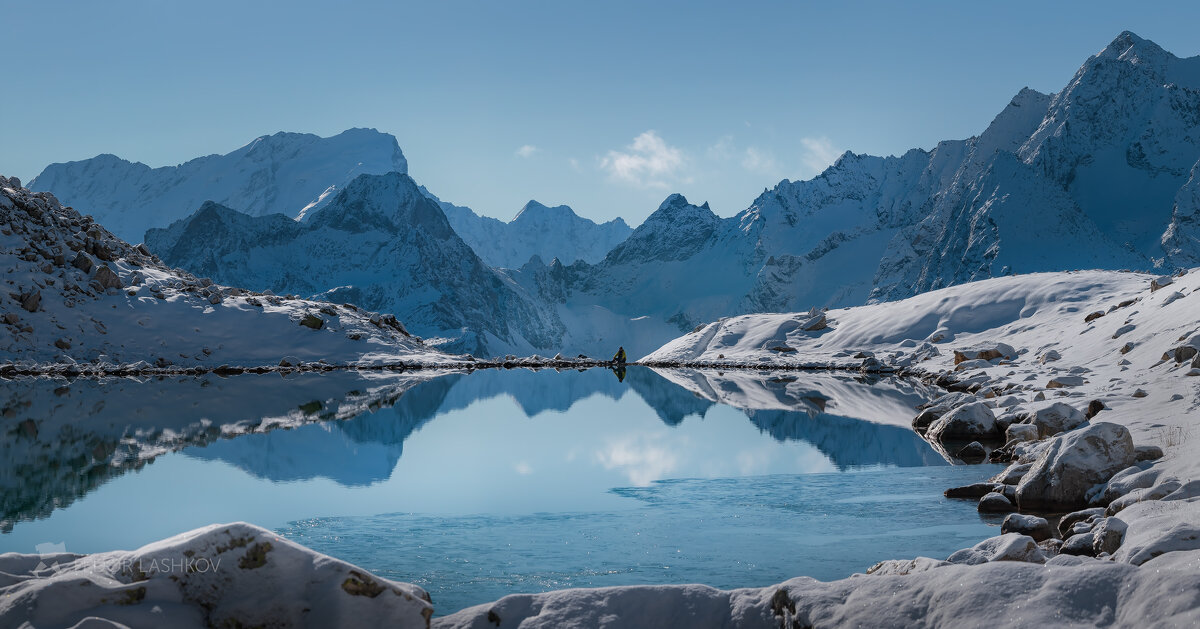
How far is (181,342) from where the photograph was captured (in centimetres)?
4450

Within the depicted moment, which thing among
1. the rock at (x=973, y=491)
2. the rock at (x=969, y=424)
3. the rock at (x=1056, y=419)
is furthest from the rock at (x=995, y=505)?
the rock at (x=969, y=424)

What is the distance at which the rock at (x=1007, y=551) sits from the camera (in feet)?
26.1

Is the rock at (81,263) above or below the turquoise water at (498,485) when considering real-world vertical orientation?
above

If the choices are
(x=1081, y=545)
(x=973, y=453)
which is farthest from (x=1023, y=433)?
(x=1081, y=545)

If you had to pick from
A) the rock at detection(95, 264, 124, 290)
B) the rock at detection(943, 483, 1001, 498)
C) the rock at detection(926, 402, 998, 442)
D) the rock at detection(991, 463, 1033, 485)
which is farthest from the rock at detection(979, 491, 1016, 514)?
the rock at detection(95, 264, 124, 290)

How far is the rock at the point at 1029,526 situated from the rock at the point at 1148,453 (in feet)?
8.06

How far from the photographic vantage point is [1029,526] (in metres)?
11.0

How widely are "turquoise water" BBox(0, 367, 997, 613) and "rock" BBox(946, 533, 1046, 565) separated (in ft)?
5.52

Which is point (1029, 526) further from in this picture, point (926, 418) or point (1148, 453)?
point (926, 418)

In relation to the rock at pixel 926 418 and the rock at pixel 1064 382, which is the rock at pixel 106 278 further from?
the rock at pixel 1064 382

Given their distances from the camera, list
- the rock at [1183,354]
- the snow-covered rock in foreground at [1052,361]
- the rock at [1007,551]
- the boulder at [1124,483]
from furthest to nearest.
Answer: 1. the rock at [1183,354]
2. the snow-covered rock in foreground at [1052,361]
3. the boulder at [1124,483]
4. the rock at [1007,551]

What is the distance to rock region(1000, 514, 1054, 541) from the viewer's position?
35.5ft

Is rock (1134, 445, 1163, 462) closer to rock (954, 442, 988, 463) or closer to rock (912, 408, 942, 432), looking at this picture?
rock (954, 442, 988, 463)

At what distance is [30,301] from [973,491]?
43.0 metres
